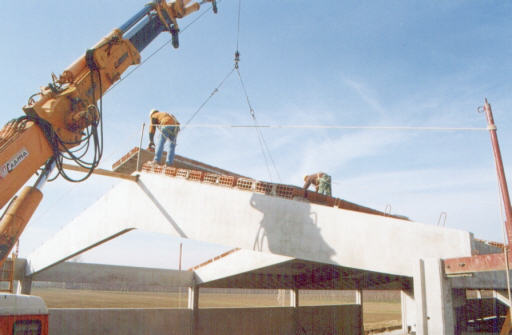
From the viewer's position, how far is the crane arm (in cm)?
813

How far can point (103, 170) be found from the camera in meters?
11.5

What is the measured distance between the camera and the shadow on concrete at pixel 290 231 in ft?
31.9

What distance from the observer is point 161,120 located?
42.7 feet

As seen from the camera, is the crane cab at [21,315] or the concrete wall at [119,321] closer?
the crane cab at [21,315]

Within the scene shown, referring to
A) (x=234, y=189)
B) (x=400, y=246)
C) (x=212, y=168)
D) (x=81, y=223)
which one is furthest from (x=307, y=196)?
(x=212, y=168)

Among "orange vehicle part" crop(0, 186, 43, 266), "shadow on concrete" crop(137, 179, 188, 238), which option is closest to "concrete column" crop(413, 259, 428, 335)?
"shadow on concrete" crop(137, 179, 188, 238)

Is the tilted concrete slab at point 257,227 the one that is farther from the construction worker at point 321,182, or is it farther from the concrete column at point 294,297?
the concrete column at point 294,297

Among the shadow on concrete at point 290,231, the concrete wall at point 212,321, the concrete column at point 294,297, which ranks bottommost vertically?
the concrete wall at point 212,321

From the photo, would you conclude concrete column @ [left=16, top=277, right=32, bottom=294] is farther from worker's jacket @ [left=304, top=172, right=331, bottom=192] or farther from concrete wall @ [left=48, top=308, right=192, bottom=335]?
worker's jacket @ [left=304, top=172, right=331, bottom=192]

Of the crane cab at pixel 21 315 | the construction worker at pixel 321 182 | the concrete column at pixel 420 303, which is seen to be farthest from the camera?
the construction worker at pixel 321 182

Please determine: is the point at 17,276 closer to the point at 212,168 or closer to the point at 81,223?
the point at 81,223

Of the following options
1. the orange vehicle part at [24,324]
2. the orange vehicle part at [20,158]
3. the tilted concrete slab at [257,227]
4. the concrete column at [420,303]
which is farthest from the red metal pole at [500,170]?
the orange vehicle part at [24,324]

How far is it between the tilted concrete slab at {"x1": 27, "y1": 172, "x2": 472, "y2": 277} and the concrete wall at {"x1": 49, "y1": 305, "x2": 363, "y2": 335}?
8.90ft

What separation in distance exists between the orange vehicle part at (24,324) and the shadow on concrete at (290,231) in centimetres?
504
